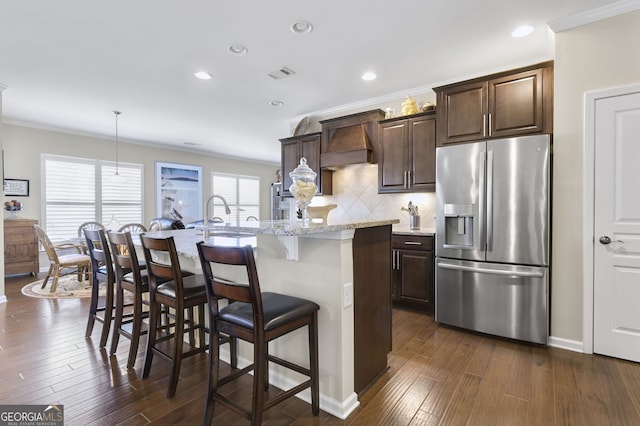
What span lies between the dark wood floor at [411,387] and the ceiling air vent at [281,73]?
9.83 feet

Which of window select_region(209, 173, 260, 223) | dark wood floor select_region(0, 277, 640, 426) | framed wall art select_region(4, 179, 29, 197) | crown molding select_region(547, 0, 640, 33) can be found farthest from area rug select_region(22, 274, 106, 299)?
crown molding select_region(547, 0, 640, 33)

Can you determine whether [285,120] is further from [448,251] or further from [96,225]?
[96,225]

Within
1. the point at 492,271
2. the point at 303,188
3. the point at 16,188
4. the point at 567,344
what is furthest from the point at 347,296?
the point at 16,188

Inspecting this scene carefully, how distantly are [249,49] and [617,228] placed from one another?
3.50 meters

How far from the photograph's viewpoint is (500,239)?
2.76m

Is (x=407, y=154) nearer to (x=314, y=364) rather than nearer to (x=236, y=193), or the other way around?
(x=314, y=364)

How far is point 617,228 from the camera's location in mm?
2375

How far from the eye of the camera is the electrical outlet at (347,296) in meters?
1.81

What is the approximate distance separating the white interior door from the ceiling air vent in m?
2.87

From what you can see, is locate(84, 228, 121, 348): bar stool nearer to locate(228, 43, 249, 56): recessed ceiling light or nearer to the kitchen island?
the kitchen island

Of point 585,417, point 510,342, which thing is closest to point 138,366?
point 585,417

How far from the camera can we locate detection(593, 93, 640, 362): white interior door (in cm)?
232

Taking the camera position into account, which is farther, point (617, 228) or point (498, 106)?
point (498, 106)

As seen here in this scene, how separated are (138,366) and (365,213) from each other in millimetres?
3236
